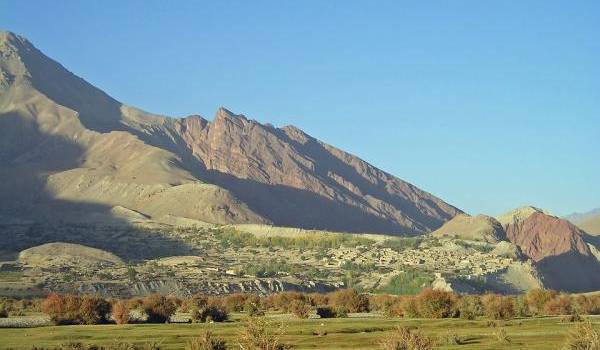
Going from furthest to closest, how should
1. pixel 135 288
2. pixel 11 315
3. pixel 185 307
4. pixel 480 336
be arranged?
pixel 135 288 < pixel 185 307 < pixel 11 315 < pixel 480 336

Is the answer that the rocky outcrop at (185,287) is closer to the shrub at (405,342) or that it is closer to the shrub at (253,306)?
the shrub at (253,306)

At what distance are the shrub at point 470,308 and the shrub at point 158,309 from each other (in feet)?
70.0

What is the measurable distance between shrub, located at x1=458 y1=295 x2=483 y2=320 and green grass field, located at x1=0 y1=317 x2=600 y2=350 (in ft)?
14.4

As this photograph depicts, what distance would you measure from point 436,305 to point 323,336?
66.3 ft

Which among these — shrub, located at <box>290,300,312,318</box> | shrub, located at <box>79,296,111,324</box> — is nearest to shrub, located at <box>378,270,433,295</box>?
shrub, located at <box>290,300,312,318</box>

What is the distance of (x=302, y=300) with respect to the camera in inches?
2913

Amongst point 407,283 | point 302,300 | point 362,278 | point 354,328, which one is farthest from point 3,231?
point 354,328

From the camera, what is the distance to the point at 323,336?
159ft

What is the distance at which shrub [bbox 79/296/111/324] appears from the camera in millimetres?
60562

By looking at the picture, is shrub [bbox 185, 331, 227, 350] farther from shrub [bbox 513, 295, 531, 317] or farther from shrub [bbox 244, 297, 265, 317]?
shrub [bbox 513, 295, 531, 317]

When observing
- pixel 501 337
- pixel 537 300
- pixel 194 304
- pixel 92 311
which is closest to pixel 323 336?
pixel 501 337

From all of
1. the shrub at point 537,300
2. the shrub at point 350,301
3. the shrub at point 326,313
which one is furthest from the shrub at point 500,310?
the shrub at point 350,301

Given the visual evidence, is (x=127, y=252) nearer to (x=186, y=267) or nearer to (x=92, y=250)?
(x=92, y=250)

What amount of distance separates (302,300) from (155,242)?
105418mm
